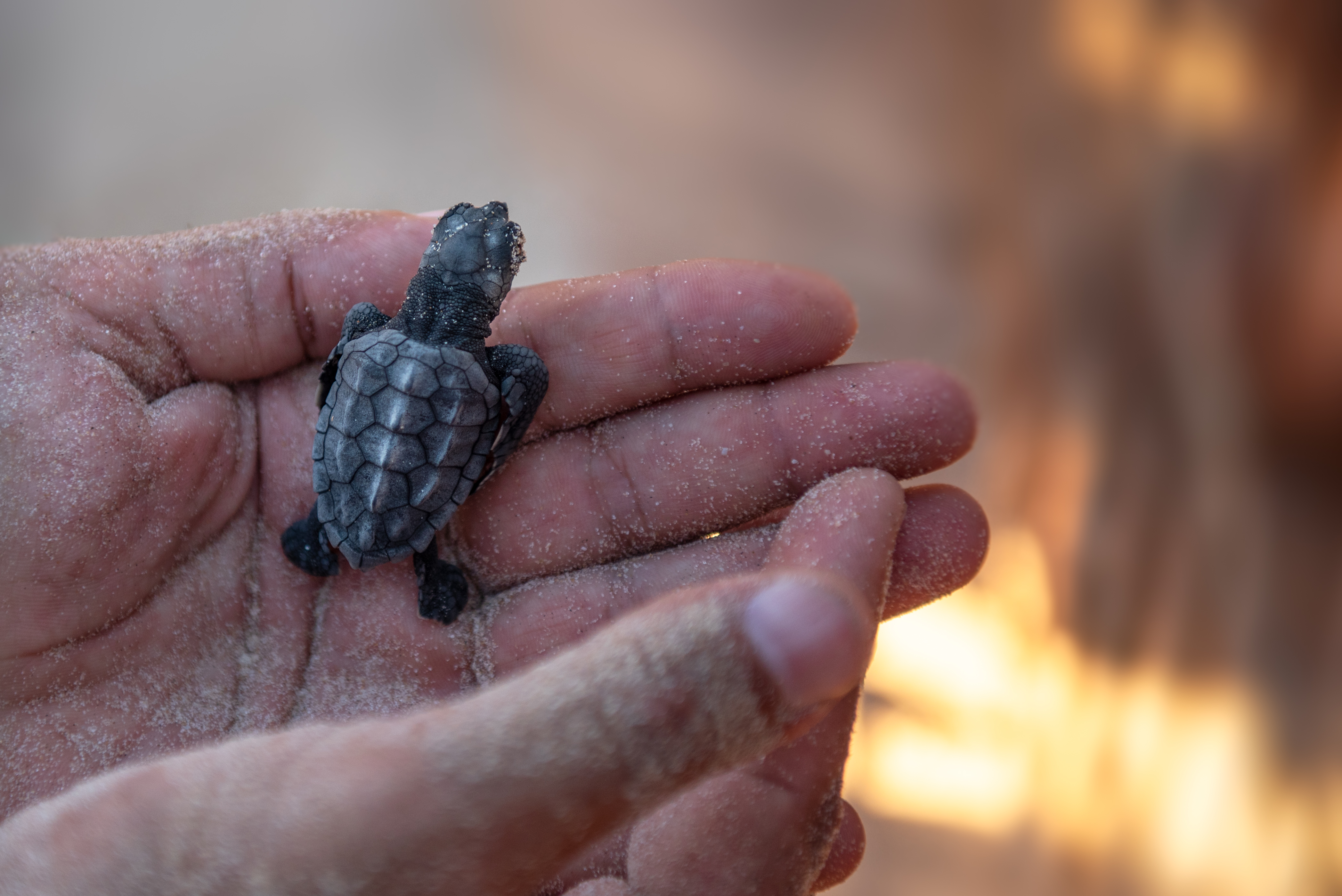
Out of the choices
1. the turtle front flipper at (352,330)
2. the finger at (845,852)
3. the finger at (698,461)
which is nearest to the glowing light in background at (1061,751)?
the finger at (845,852)

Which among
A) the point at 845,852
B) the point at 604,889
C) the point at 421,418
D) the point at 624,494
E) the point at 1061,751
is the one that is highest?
the point at 421,418

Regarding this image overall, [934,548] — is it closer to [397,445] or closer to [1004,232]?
[397,445]

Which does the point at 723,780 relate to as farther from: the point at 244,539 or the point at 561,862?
the point at 244,539

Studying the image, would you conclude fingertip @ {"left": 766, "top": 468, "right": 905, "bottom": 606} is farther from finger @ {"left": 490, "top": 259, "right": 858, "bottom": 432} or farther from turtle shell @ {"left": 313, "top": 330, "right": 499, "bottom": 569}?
turtle shell @ {"left": 313, "top": 330, "right": 499, "bottom": 569}

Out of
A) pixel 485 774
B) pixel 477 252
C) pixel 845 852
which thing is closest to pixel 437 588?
pixel 477 252

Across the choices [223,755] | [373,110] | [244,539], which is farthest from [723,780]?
[373,110]

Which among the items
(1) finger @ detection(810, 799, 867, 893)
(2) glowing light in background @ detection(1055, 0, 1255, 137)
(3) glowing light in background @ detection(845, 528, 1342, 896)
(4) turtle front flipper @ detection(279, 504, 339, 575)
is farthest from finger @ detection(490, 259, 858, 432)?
(2) glowing light in background @ detection(1055, 0, 1255, 137)
